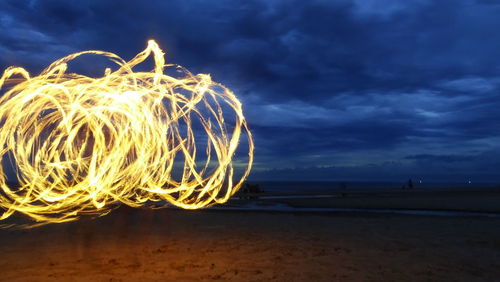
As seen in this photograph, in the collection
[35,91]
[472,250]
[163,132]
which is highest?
[35,91]

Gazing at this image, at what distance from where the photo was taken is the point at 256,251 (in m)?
11.8

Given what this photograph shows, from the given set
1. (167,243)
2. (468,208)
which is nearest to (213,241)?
(167,243)

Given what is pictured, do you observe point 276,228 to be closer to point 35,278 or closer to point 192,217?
point 192,217

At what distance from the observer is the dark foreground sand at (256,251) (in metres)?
9.20

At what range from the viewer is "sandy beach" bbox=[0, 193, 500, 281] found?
9.20m

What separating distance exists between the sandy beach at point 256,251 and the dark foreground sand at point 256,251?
23 millimetres

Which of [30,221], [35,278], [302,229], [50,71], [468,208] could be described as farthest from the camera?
[468,208]

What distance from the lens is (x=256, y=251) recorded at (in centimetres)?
1178

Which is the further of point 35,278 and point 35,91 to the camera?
point 35,91

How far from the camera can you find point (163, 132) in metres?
13.1

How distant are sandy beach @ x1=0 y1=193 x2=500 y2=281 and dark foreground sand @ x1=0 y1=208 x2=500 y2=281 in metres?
0.02

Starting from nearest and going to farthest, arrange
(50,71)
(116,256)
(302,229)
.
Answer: (116,256)
(50,71)
(302,229)

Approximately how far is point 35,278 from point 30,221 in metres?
12.9

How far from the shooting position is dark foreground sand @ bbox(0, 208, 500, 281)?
9.20 metres
